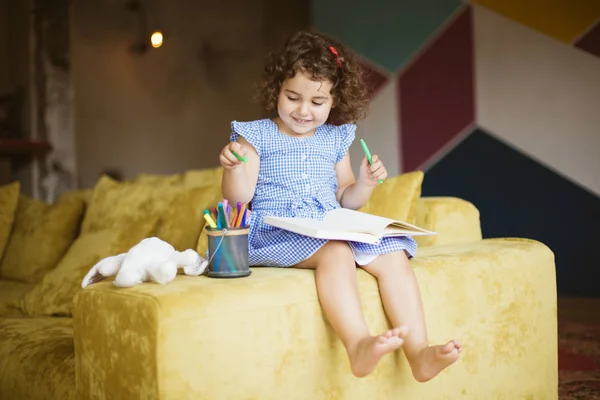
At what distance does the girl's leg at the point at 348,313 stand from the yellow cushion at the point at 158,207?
843 mm

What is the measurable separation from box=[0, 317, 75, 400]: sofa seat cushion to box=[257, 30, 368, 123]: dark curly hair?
2.80 feet

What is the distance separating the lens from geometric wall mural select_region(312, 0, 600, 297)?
170 inches

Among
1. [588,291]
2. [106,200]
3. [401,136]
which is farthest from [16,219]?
[588,291]

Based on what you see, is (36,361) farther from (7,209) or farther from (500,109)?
(500,109)

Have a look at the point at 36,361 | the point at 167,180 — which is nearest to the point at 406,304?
the point at 36,361

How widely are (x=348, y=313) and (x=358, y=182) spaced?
0.53 meters

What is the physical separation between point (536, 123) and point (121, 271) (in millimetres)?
3609

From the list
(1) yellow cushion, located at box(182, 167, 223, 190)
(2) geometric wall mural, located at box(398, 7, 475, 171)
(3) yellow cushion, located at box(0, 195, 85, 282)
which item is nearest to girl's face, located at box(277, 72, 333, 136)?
(1) yellow cushion, located at box(182, 167, 223, 190)

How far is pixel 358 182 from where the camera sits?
6.34 feet

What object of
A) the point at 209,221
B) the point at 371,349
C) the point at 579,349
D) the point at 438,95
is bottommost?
the point at 579,349

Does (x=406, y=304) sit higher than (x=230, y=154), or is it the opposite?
(x=230, y=154)

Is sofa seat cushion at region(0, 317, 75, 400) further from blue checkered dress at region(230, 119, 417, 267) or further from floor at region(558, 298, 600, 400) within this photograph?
floor at region(558, 298, 600, 400)

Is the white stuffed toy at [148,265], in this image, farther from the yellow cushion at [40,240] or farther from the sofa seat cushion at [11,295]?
the yellow cushion at [40,240]

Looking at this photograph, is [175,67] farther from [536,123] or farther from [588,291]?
[588,291]
